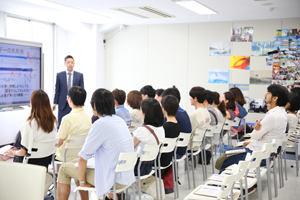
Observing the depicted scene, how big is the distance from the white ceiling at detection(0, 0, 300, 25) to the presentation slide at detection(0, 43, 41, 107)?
98 cm

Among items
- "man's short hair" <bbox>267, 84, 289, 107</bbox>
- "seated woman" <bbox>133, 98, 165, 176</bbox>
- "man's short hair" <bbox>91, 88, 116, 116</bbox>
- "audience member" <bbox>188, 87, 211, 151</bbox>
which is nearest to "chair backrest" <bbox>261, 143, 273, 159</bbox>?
"man's short hair" <bbox>267, 84, 289, 107</bbox>

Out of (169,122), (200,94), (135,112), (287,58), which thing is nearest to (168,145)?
(169,122)

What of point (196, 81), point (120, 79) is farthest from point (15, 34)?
point (196, 81)

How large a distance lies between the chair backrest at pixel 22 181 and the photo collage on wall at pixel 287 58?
649 cm

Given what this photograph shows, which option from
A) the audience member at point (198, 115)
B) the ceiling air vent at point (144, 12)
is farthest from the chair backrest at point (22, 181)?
the ceiling air vent at point (144, 12)

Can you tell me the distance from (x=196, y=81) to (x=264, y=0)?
318 cm

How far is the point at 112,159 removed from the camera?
2.64m

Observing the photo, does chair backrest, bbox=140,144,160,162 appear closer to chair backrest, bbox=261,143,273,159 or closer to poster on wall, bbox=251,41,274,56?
chair backrest, bbox=261,143,273,159

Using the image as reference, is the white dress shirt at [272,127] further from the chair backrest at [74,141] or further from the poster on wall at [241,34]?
the poster on wall at [241,34]

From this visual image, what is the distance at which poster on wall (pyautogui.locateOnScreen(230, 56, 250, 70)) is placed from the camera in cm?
745

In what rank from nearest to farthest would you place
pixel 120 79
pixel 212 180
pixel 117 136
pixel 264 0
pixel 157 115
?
pixel 117 136 → pixel 212 180 → pixel 157 115 → pixel 264 0 → pixel 120 79

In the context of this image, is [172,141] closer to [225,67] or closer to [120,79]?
[225,67]

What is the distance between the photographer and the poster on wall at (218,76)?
7.68m

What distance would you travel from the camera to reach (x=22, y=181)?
2.03 m
